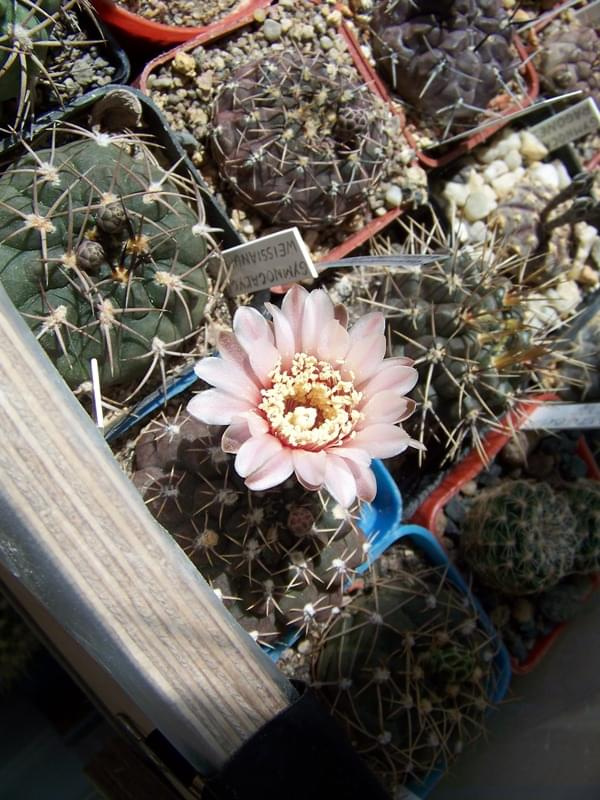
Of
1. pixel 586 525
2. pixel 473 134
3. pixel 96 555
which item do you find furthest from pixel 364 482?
pixel 473 134

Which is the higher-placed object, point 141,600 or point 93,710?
point 141,600

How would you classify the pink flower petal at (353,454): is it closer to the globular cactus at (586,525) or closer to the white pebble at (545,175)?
the globular cactus at (586,525)

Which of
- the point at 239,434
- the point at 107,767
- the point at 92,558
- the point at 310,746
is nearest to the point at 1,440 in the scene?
the point at 92,558

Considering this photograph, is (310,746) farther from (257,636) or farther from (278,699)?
(257,636)

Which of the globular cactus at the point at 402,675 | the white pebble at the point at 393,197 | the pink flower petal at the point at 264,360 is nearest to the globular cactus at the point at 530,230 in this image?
the white pebble at the point at 393,197

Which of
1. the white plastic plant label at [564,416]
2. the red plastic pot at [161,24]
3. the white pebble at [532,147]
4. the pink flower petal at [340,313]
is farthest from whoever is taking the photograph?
the white pebble at [532,147]
